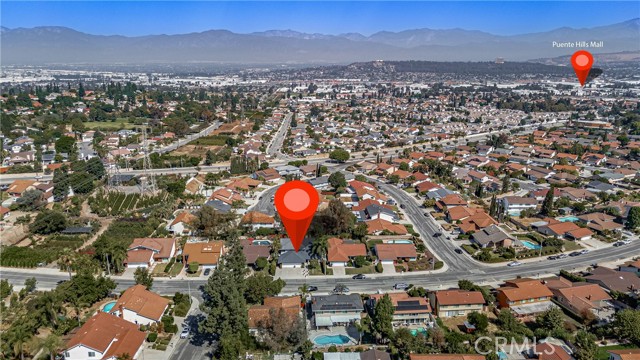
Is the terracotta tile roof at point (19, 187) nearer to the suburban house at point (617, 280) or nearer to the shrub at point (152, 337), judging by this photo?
the shrub at point (152, 337)

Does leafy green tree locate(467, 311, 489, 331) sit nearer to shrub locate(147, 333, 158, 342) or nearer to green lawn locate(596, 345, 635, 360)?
green lawn locate(596, 345, 635, 360)

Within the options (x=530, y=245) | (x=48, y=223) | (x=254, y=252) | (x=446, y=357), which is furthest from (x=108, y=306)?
(x=530, y=245)

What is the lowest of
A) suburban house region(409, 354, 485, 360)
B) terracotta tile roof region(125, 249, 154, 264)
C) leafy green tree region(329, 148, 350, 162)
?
terracotta tile roof region(125, 249, 154, 264)

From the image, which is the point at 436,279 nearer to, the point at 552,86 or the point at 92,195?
the point at 92,195

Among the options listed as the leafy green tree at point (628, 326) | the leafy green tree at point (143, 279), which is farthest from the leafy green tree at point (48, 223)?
the leafy green tree at point (628, 326)

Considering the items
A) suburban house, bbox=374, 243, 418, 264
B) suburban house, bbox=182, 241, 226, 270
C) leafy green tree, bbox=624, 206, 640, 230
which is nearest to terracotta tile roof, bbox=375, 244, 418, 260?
suburban house, bbox=374, 243, 418, 264
